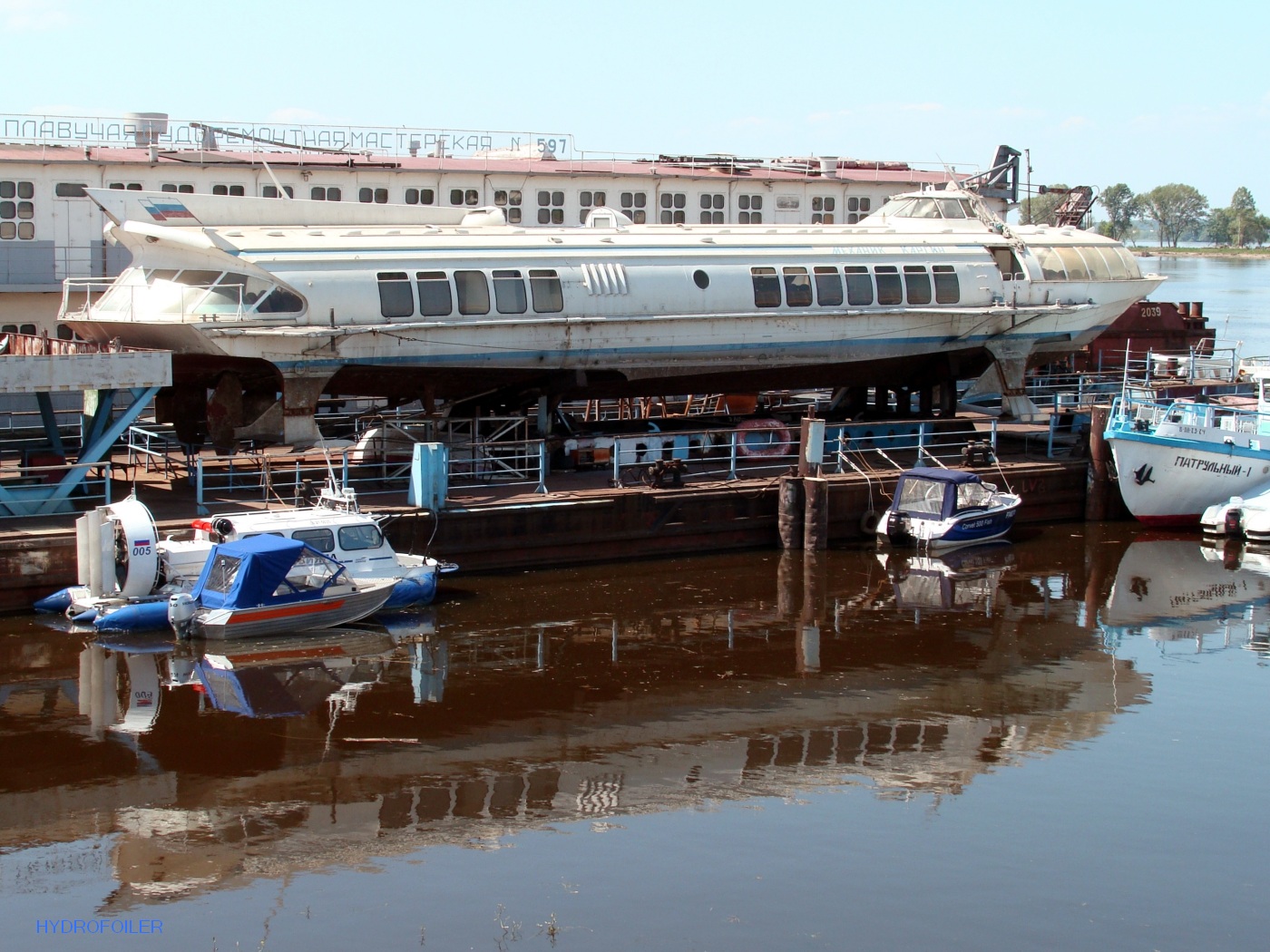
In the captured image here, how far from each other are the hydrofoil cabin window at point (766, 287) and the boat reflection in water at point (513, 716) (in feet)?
18.8

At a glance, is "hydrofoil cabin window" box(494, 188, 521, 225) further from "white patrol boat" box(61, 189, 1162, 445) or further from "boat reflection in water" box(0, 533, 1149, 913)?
"boat reflection in water" box(0, 533, 1149, 913)

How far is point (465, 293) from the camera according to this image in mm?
23172

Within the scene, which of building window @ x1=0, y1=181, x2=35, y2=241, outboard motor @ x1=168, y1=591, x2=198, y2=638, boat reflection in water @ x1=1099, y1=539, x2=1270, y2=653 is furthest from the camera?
building window @ x1=0, y1=181, x2=35, y2=241

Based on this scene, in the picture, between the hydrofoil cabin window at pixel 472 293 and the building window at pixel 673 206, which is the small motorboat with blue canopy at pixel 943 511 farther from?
the building window at pixel 673 206

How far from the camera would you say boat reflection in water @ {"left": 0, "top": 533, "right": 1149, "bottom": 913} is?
511 inches

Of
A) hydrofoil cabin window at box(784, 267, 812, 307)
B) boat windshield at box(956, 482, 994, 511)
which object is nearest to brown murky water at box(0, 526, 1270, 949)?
boat windshield at box(956, 482, 994, 511)

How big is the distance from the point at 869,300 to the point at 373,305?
9220 millimetres

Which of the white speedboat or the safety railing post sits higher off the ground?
the safety railing post

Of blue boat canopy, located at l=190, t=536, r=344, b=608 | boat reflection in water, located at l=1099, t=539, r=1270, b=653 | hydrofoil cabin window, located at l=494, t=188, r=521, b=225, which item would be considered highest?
hydrofoil cabin window, located at l=494, t=188, r=521, b=225

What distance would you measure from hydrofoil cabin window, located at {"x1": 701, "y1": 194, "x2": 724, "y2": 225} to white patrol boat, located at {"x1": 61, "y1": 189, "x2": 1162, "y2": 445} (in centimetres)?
508

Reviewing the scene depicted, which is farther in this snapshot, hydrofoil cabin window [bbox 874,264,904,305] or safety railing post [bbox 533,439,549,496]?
hydrofoil cabin window [bbox 874,264,904,305]

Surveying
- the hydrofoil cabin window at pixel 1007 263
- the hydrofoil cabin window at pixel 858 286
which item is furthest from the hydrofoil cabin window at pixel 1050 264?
the hydrofoil cabin window at pixel 858 286

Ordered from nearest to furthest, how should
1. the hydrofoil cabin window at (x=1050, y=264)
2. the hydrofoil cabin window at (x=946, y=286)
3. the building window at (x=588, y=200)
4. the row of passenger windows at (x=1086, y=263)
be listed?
the hydrofoil cabin window at (x=946, y=286) → the hydrofoil cabin window at (x=1050, y=264) → the row of passenger windows at (x=1086, y=263) → the building window at (x=588, y=200)

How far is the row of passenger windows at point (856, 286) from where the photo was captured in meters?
25.4
